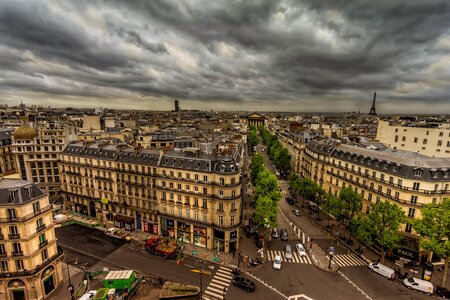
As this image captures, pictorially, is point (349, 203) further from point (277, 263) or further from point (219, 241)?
point (219, 241)

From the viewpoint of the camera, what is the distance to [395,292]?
44.0m

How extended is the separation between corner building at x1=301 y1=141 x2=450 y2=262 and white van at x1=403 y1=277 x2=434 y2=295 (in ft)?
28.5

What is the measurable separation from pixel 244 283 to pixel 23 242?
38387 mm

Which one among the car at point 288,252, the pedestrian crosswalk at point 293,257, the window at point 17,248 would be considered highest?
the window at point 17,248

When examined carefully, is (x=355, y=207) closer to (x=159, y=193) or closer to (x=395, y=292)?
(x=395, y=292)

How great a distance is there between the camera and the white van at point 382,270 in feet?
156

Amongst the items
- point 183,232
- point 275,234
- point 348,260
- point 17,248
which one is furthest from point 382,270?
point 17,248

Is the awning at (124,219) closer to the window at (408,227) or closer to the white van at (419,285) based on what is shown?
the white van at (419,285)

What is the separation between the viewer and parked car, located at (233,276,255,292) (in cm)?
4331

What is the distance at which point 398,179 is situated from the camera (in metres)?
55.0

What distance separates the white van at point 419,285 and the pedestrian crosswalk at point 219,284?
115 ft

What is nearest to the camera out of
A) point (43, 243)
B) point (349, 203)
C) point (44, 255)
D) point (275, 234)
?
point (43, 243)

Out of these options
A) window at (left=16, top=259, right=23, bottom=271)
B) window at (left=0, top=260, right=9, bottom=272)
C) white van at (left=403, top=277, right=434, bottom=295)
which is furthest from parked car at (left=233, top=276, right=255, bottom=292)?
window at (left=0, top=260, right=9, bottom=272)

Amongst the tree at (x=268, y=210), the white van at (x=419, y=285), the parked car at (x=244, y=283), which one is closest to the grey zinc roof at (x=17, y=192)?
the parked car at (x=244, y=283)
